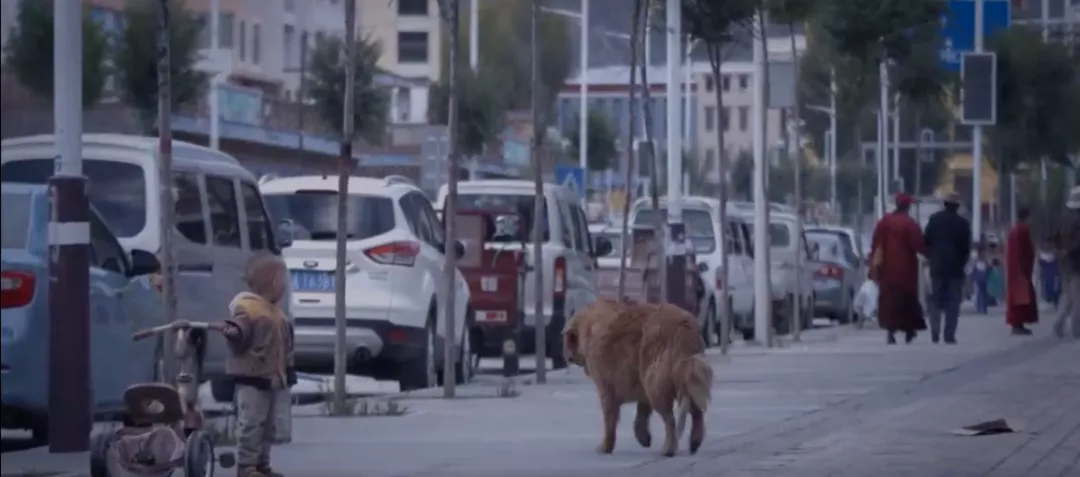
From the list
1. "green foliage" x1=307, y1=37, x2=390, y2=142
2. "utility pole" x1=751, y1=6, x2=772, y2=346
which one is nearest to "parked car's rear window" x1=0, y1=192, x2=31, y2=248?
"utility pole" x1=751, y1=6, x2=772, y2=346

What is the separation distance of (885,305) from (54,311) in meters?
15.9

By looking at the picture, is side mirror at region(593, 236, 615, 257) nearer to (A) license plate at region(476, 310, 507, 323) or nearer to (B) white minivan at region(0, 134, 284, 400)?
(A) license plate at region(476, 310, 507, 323)

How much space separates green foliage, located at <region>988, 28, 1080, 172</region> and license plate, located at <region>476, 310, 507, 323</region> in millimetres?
20750

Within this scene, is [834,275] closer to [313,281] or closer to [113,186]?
[313,281]

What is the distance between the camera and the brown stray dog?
1360cm

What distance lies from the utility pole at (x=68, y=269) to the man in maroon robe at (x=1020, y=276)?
60.8 ft

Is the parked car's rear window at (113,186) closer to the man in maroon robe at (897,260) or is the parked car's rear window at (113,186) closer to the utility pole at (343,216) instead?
the utility pole at (343,216)

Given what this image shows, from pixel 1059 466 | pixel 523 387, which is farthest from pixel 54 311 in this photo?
pixel 523 387

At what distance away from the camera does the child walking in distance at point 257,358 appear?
12.2 metres

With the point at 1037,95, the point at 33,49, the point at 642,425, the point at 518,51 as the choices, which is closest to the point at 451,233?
the point at 642,425

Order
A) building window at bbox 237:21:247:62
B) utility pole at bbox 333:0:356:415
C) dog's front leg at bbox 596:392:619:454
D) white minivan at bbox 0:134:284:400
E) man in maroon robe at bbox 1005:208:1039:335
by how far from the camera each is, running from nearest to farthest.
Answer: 1. dog's front leg at bbox 596:392:619:454
2. white minivan at bbox 0:134:284:400
3. utility pole at bbox 333:0:356:415
4. man in maroon robe at bbox 1005:208:1039:335
5. building window at bbox 237:21:247:62

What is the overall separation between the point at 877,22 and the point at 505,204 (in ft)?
18.9

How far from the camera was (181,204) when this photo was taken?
17.1 meters

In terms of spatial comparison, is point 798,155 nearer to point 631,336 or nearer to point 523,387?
point 523,387
